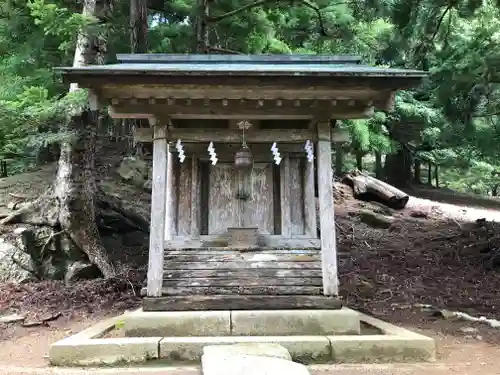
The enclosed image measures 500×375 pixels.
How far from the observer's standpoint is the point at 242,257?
6.47 metres

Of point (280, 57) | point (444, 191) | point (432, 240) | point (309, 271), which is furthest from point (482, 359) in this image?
point (444, 191)

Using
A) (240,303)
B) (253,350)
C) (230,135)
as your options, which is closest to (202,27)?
(230,135)

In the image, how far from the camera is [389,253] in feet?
33.4

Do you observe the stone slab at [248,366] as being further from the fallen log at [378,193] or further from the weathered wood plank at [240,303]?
the fallen log at [378,193]

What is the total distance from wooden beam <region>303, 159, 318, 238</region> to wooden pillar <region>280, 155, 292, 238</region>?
273 mm

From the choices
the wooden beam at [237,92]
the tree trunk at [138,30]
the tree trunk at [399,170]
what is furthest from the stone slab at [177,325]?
the tree trunk at [399,170]

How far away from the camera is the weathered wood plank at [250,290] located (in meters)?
5.90

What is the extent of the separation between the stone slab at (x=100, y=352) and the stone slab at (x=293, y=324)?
1.08 meters

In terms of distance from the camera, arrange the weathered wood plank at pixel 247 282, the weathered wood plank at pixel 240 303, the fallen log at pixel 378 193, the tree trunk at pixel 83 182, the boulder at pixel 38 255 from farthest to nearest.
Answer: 1. the fallen log at pixel 378 193
2. the boulder at pixel 38 255
3. the tree trunk at pixel 83 182
4. the weathered wood plank at pixel 247 282
5. the weathered wood plank at pixel 240 303

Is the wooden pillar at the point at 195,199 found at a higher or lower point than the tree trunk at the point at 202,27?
lower

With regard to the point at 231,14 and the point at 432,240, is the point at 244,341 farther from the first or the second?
the point at 432,240

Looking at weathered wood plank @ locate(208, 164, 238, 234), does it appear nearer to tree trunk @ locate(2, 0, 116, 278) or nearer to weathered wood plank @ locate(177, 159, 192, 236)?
weathered wood plank @ locate(177, 159, 192, 236)

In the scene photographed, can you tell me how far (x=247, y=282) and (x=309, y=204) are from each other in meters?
1.99

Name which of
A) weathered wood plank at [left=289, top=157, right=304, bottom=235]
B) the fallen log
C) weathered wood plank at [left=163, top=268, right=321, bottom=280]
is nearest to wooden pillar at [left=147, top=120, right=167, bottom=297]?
weathered wood plank at [left=163, top=268, right=321, bottom=280]
